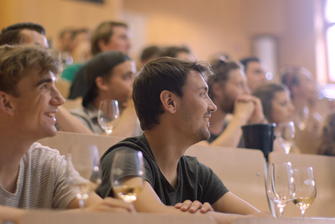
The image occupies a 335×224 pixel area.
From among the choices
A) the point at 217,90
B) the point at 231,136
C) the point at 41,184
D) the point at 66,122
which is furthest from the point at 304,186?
the point at 217,90

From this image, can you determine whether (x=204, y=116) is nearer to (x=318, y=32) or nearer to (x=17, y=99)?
(x=17, y=99)

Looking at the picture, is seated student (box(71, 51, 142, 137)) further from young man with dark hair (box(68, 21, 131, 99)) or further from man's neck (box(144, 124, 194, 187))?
man's neck (box(144, 124, 194, 187))

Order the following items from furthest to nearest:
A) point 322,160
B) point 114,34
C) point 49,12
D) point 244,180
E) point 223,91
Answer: point 49,12
point 114,34
point 223,91
point 322,160
point 244,180

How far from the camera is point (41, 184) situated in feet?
4.05

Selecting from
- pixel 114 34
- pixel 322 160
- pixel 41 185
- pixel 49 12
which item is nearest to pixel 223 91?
pixel 322 160

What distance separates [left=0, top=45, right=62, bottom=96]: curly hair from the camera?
117 cm

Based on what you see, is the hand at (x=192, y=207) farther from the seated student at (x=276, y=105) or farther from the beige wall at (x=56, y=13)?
the beige wall at (x=56, y=13)

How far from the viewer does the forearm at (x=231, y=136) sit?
87.4 inches

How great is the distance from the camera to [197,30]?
27.0 feet

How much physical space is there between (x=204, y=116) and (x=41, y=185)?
639 mm

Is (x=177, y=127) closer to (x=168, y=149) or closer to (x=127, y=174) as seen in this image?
(x=168, y=149)

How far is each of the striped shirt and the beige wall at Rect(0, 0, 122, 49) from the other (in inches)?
170

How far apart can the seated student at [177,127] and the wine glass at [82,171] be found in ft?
1.50

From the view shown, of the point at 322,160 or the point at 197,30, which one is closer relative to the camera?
the point at 322,160
